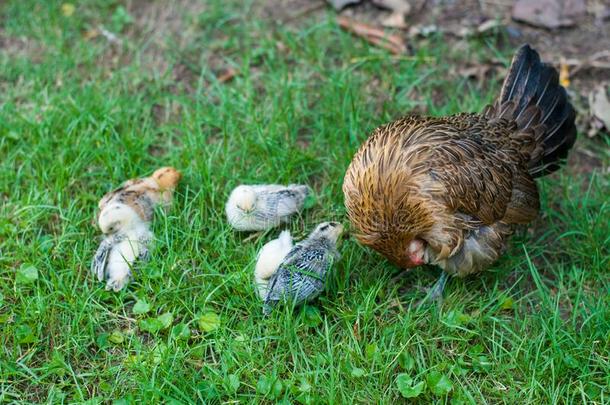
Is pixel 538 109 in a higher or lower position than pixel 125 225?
higher

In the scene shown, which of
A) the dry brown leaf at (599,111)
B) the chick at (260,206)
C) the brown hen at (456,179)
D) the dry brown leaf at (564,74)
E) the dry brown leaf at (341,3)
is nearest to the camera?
the brown hen at (456,179)

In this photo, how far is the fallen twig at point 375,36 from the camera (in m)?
5.64

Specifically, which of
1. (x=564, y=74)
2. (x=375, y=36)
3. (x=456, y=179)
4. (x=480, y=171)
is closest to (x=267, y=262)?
(x=456, y=179)

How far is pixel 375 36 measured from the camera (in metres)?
5.73

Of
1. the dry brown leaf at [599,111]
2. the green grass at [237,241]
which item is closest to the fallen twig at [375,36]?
the green grass at [237,241]

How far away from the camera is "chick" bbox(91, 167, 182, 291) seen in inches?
165

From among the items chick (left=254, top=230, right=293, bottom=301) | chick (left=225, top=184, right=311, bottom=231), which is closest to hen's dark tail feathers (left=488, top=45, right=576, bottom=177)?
chick (left=225, top=184, right=311, bottom=231)

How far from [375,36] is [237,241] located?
2.16 meters

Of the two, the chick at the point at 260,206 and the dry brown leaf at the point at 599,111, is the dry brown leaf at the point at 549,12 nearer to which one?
the dry brown leaf at the point at 599,111

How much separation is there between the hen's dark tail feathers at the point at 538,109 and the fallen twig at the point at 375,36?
4.01ft

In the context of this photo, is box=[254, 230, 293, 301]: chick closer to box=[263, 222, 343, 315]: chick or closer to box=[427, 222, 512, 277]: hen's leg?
box=[263, 222, 343, 315]: chick

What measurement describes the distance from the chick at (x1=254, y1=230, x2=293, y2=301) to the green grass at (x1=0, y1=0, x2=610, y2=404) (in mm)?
78

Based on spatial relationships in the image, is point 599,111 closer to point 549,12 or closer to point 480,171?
point 549,12

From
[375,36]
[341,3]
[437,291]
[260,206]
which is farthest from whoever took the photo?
[341,3]
